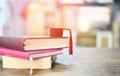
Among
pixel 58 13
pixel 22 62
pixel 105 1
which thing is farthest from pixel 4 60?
pixel 105 1

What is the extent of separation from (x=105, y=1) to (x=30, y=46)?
240 centimetres

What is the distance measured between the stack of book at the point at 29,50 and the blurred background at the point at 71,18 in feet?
7.06

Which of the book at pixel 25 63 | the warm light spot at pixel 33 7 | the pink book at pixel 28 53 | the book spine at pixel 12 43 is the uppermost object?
the warm light spot at pixel 33 7

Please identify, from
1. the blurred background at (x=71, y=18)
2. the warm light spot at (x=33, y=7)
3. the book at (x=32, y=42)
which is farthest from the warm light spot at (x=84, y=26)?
the book at (x=32, y=42)

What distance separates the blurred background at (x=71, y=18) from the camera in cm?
277

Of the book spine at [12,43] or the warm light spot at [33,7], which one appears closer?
the book spine at [12,43]

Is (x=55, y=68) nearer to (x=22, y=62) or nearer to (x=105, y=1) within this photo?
(x=22, y=62)

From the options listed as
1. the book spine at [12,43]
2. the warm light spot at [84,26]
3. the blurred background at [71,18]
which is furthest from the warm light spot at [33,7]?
the book spine at [12,43]

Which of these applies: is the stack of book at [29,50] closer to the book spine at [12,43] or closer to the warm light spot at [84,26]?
the book spine at [12,43]

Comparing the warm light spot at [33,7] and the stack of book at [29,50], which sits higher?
the warm light spot at [33,7]

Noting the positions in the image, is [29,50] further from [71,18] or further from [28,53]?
[71,18]

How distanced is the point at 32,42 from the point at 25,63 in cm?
5

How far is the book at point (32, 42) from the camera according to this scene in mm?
548

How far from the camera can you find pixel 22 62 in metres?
0.56
